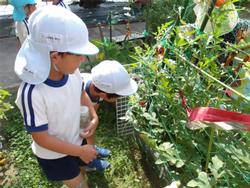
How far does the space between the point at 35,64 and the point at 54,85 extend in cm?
19

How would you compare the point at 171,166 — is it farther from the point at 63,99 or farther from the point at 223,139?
the point at 63,99

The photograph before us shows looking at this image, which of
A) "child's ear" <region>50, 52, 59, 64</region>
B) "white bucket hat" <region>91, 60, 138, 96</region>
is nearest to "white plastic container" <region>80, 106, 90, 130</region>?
"white bucket hat" <region>91, 60, 138, 96</region>

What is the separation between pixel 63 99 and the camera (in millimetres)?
1516

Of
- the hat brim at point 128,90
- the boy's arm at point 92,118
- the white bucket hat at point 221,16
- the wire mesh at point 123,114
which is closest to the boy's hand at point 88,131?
the boy's arm at point 92,118

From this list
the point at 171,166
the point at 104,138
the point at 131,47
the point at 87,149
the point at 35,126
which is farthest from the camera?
the point at 131,47

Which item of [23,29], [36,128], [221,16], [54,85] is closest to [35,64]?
[54,85]

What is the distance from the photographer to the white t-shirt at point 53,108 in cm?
140

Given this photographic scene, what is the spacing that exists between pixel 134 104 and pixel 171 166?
1.60 feet

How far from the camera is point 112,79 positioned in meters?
1.86

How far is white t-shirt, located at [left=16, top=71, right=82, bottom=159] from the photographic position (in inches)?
55.3

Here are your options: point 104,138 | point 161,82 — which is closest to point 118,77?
point 161,82

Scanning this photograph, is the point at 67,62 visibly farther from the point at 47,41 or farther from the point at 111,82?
the point at 111,82

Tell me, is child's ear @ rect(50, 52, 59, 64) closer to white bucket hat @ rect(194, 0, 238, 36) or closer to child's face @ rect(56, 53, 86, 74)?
child's face @ rect(56, 53, 86, 74)

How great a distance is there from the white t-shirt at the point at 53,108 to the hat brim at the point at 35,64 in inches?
3.5
